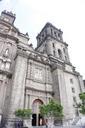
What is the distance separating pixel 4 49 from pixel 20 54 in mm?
4301

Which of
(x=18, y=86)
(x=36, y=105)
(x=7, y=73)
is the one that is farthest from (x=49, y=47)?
(x=18, y=86)

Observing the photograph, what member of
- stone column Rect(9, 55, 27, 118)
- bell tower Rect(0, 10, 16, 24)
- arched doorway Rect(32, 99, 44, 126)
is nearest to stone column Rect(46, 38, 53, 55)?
bell tower Rect(0, 10, 16, 24)

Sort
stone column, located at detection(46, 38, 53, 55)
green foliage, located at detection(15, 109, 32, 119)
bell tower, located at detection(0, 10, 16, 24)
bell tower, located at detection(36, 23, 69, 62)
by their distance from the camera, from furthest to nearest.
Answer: bell tower, located at detection(36, 23, 69, 62) < stone column, located at detection(46, 38, 53, 55) < bell tower, located at detection(0, 10, 16, 24) < green foliage, located at detection(15, 109, 32, 119)

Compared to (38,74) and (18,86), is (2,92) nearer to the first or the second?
(18,86)

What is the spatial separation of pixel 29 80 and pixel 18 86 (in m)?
3.50

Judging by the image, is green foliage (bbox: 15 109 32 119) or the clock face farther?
the clock face

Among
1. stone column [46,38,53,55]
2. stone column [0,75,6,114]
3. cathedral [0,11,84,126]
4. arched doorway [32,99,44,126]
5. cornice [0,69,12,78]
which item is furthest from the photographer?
stone column [46,38,53,55]

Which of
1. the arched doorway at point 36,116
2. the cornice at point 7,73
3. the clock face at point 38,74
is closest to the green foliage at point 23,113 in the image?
the arched doorway at point 36,116

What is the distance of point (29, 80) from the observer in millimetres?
23578

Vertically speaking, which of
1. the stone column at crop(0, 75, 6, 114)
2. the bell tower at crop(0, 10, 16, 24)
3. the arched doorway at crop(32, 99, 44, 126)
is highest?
the bell tower at crop(0, 10, 16, 24)

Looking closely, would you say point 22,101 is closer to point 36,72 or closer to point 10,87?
point 10,87

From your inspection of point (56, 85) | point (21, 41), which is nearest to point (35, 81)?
point (56, 85)

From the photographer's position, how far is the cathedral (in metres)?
20.2

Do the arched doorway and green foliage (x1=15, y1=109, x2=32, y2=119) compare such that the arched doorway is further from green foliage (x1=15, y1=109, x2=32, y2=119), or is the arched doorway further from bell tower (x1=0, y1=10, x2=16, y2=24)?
bell tower (x1=0, y1=10, x2=16, y2=24)
